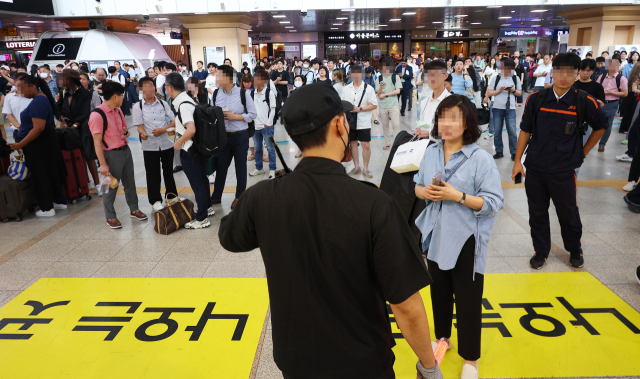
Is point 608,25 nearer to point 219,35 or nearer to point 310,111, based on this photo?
point 219,35

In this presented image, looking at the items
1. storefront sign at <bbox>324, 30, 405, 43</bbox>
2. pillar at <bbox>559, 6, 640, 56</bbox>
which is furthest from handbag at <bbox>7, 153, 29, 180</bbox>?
storefront sign at <bbox>324, 30, 405, 43</bbox>

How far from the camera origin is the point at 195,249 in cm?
456

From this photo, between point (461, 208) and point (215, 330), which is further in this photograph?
point (215, 330)

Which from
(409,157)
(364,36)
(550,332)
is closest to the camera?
(550,332)

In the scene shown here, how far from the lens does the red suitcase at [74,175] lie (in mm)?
5941

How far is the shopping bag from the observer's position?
3.04 metres

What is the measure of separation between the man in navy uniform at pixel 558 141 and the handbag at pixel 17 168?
18.6ft

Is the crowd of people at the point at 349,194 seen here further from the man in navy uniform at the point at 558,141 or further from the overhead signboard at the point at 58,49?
the overhead signboard at the point at 58,49

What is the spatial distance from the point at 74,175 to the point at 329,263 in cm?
592

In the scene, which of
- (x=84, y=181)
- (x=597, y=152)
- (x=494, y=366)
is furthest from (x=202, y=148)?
(x=597, y=152)

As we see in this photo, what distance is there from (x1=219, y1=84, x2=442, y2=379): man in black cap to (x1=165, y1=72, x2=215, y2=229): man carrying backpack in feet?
11.8

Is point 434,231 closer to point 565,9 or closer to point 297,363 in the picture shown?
point 297,363

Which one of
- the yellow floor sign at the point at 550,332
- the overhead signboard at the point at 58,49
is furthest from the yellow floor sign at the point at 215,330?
the overhead signboard at the point at 58,49

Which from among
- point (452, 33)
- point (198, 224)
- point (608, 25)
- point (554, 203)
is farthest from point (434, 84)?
point (452, 33)
